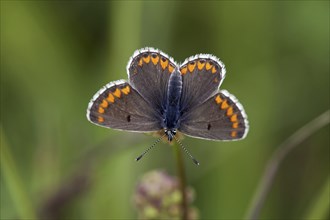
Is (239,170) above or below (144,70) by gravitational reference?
below

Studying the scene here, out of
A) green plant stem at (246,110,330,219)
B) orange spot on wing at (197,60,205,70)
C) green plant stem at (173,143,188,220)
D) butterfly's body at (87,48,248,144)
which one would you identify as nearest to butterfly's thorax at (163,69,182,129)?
butterfly's body at (87,48,248,144)

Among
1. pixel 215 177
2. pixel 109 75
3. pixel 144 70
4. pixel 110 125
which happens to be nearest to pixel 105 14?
pixel 109 75

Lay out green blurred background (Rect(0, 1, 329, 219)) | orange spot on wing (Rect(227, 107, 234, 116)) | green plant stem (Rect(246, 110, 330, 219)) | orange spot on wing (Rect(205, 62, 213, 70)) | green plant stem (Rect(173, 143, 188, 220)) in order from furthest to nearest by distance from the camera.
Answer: green blurred background (Rect(0, 1, 329, 219)) < orange spot on wing (Rect(205, 62, 213, 70)) < orange spot on wing (Rect(227, 107, 234, 116)) < green plant stem (Rect(246, 110, 330, 219)) < green plant stem (Rect(173, 143, 188, 220))

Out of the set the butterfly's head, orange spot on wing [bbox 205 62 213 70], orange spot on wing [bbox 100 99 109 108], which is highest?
orange spot on wing [bbox 205 62 213 70]

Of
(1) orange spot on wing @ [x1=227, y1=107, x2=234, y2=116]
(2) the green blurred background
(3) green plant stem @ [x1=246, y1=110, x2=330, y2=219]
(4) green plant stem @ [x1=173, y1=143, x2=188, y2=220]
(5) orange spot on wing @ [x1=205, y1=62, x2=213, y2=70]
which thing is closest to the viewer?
(4) green plant stem @ [x1=173, y1=143, x2=188, y2=220]

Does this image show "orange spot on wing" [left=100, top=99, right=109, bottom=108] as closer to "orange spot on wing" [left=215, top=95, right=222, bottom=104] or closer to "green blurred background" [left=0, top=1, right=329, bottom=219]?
"orange spot on wing" [left=215, top=95, right=222, bottom=104]

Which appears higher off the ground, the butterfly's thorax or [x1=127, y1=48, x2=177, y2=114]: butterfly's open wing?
[x1=127, y1=48, x2=177, y2=114]: butterfly's open wing

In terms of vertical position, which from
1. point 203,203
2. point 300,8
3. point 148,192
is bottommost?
point 203,203

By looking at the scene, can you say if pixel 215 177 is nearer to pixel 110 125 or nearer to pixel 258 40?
pixel 258 40

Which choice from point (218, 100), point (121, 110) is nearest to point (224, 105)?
point (218, 100)
